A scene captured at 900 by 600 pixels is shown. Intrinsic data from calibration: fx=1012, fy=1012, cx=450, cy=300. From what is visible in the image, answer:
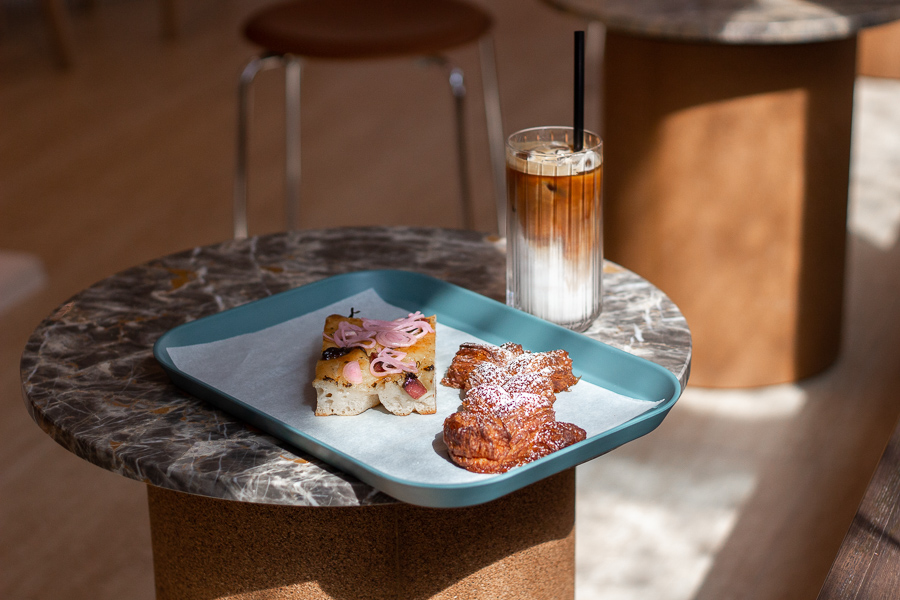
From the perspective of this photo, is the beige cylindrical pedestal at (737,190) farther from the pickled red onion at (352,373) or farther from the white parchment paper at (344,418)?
the pickled red onion at (352,373)

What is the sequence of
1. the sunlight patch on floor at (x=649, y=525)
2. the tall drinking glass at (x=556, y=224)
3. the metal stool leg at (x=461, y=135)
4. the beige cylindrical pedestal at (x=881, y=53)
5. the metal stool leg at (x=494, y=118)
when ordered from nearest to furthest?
the tall drinking glass at (x=556, y=224) → the sunlight patch on floor at (x=649, y=525) → the metal stool leg at (x=461, y=135) → the metal stool leg at (x=494, y=118) → the beige cylindrical pedestal at (x=881, y=53)

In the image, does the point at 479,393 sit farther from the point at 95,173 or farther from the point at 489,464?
the point at 95,173

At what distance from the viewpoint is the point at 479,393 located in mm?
843

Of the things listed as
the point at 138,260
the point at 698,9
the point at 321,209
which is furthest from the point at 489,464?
the point at 321,209

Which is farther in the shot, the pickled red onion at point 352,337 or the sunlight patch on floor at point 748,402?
the sunlight patch on floor at point 748,402

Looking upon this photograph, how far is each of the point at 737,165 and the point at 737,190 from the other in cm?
5

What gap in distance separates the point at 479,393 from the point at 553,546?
Result: 248mm

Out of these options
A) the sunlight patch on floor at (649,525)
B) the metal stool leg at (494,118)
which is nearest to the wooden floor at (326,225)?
the sunlight patch on floor at (649,525)

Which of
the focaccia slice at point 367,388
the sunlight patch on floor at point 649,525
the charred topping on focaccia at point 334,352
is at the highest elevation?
the charred topping on focaccia at point 334,352

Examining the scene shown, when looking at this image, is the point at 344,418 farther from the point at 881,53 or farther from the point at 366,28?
the point at 881,53

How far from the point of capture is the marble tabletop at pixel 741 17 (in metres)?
1.61

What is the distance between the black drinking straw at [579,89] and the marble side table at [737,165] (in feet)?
2.53

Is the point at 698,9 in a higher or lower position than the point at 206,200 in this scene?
higher

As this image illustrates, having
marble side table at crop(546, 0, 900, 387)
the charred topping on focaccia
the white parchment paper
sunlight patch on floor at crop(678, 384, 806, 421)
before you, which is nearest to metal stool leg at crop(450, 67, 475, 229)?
marble side table at crop(546, 0, 900, 387)
